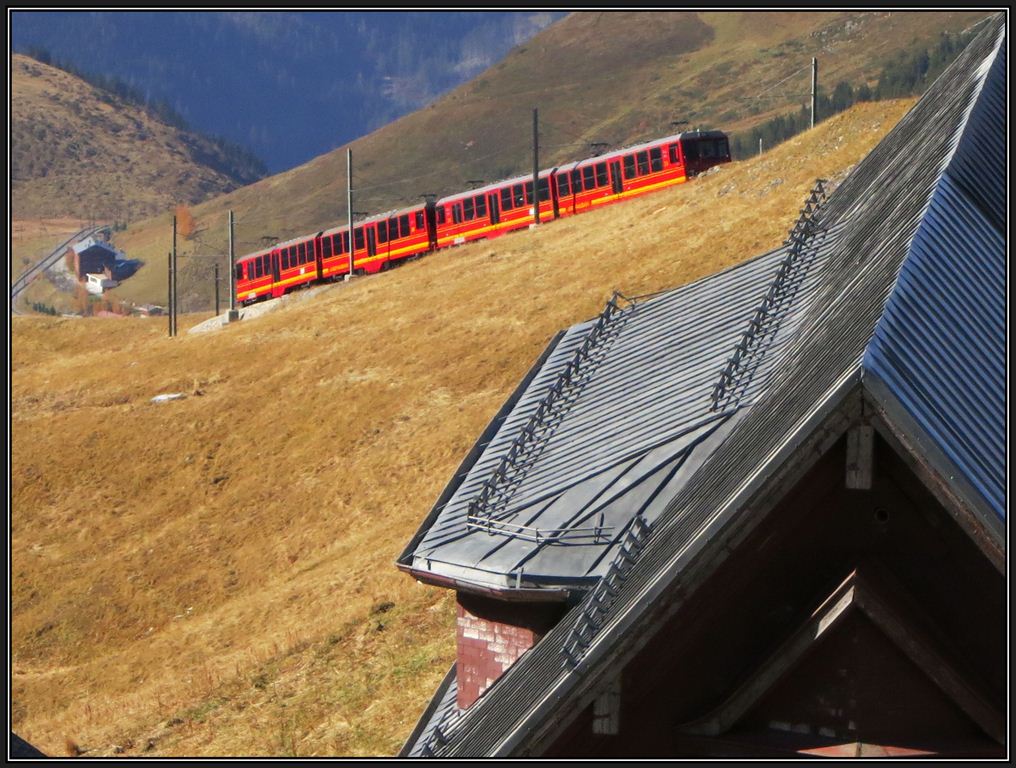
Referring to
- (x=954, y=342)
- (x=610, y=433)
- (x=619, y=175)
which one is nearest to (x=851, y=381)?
(x=954, y=342)

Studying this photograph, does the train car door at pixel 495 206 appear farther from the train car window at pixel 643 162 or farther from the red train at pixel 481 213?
the train car window at pixel 643 162

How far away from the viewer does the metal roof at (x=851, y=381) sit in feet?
25.6

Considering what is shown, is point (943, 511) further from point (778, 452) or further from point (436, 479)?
point (436, 479)

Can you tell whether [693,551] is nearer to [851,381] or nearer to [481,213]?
[851,381]

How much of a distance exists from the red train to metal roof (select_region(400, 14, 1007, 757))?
5331cm

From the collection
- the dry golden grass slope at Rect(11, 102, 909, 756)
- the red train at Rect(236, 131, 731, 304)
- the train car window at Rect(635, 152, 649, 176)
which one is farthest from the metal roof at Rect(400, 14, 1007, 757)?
the train car window at Rect(635, 152, 649, 176)

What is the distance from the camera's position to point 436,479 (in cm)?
3950

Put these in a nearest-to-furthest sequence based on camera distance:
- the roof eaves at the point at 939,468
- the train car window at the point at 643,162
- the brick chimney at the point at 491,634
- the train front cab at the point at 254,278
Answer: the roof eaves at the point at 939,468
the brick chimney at the point at 491,634
the train car window at the point at 643,162
the train front cab at the point at 254,278

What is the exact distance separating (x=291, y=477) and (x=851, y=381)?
38.3 meters

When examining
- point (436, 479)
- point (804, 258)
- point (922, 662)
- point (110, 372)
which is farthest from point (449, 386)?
point (922, 662)

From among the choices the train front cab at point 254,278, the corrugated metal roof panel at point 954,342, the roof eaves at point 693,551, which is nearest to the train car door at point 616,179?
the train front cab at point 254,278

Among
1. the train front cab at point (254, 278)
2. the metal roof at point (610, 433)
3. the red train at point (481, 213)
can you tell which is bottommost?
the train front cab at point (254, 278)

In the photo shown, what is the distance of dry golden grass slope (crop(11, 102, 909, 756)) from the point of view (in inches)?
1112

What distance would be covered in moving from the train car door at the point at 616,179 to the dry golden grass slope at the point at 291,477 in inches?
83.1
